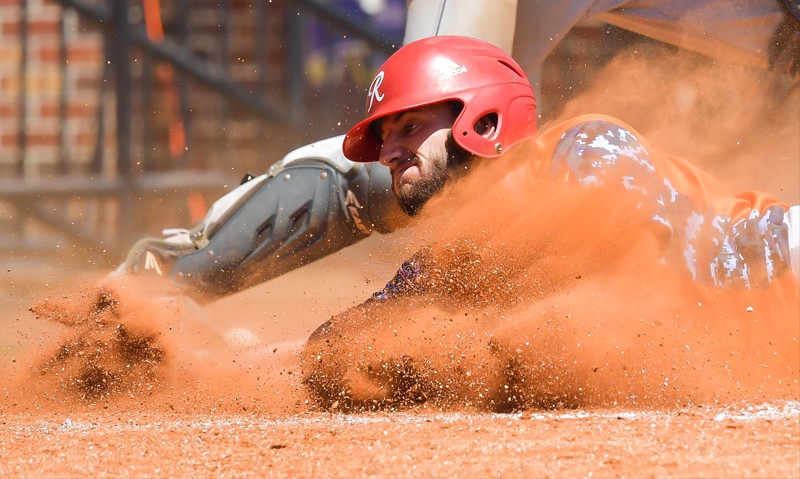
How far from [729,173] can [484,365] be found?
2.26 meters

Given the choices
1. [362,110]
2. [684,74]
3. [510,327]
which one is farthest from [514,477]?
[362,110]

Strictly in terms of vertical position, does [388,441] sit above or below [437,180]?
below

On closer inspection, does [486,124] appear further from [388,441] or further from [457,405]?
[388,441]

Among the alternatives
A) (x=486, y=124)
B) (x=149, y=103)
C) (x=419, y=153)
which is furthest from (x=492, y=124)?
(x=149, y=103)

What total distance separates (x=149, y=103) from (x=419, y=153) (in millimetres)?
4738

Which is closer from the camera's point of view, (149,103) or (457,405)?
(457,405)

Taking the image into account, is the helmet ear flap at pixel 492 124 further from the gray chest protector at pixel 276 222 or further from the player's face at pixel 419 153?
the gray chest protector at pixel 276 222

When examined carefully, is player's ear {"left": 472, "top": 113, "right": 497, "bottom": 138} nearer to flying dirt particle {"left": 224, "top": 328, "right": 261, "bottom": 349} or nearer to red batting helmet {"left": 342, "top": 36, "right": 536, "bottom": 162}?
red batting helmet {"left": 342, "top": 36, "right": 536, "bottom": 162}

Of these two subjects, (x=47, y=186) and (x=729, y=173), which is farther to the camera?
(x=47, y=186)

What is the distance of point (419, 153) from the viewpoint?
13.0 feet

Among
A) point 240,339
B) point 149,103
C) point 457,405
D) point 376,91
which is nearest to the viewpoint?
point 457,405

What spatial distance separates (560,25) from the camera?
208 inches

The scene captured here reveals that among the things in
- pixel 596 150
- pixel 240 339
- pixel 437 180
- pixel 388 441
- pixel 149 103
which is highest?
pixel 149 103

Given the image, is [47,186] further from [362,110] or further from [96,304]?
[96,304]
